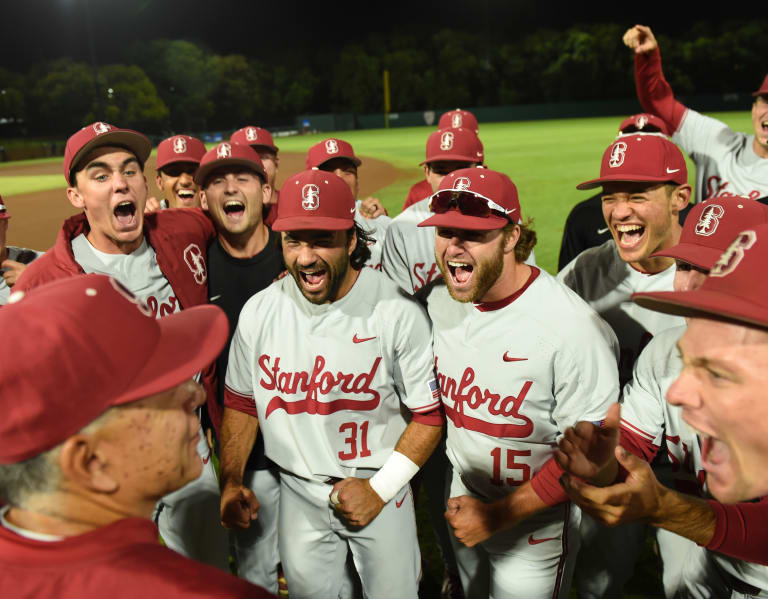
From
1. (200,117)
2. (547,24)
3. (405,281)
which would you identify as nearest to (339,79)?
(200,117)

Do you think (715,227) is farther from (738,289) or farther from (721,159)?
(721,159)

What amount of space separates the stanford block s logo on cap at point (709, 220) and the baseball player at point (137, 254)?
2668 mm

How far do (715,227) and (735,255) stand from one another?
1.24 m

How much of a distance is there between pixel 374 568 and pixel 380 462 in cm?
51

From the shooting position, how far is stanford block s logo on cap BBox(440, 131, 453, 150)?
4.95 meters

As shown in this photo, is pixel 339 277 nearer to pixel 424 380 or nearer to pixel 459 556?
pixel 424 380

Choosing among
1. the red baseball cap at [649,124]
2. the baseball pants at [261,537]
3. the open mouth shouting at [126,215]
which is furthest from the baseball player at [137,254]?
the red baseball cap at [649,124]

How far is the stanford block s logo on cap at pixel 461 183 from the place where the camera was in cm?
280

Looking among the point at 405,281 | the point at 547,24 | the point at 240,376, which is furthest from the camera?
the point at 547,24

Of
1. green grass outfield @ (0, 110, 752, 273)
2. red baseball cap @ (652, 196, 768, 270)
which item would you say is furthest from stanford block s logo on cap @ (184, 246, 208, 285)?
green grass outfield @ (0, 110, 752, 273)

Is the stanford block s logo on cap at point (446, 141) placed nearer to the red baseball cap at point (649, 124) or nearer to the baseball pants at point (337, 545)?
the red baseball cap at point (649, 124)

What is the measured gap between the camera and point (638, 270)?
10.5 feet

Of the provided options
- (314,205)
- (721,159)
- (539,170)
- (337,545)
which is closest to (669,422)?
(337,545)

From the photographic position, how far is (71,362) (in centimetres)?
131
